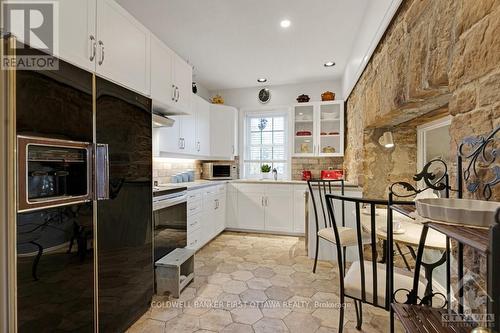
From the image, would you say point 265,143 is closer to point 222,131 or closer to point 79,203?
point 222,131

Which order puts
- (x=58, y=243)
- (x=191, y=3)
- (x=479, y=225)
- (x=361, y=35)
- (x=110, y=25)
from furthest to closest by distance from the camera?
(x=361, y=35) → (x=191, y=3) → (x=110, y=25) → (x=58, y=243) → (x=479, y=225)

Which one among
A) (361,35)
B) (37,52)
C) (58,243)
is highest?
(361,35)

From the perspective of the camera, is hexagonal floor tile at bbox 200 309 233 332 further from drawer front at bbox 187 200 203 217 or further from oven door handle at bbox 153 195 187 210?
drawer front at bbox 187 200 203 217

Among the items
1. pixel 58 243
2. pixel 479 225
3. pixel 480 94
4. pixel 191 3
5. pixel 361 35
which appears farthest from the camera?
pixel 361 35

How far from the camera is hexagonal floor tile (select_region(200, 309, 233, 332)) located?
182 centimetres

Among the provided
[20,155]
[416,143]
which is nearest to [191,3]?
[20,155]

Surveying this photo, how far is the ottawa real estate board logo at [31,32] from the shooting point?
104 centimetres

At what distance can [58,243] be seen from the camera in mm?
1269

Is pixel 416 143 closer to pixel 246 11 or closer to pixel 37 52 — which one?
pixel 246 11

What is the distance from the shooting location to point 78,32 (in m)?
1.38

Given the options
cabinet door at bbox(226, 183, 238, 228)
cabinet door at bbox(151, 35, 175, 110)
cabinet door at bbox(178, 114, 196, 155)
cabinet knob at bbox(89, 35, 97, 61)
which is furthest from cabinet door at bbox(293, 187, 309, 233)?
cabinet knob at bbox(89, 35, 97, 61)

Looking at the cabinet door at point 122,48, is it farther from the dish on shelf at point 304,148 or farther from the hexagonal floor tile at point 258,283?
the dish on shelf at point 304,148

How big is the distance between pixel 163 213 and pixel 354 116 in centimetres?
291

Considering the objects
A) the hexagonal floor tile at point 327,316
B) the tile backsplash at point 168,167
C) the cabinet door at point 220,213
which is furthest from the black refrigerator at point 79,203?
the cabinet door at point 220,213
